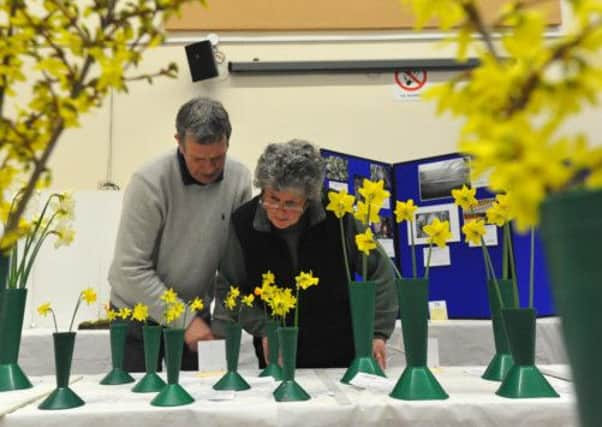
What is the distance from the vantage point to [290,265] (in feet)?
5.13

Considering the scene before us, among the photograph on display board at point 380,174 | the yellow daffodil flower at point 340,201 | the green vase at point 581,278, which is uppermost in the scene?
the photograph on display board at point 380,174

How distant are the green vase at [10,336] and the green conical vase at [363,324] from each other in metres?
0.67

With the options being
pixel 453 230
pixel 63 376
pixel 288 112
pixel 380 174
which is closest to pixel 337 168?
pixel 380 174

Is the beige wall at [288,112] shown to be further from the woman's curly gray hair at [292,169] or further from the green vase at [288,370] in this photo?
the green vase at [288,370]

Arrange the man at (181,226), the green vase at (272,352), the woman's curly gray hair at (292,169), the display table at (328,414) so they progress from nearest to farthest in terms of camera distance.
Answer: the display table at (328,414)
the green vase at (272,352)
the woman's curly gray hair at (292,169)
the man at (181,226)

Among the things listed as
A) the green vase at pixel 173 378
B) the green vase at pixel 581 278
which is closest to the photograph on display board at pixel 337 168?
the green vase at pixel 173 378

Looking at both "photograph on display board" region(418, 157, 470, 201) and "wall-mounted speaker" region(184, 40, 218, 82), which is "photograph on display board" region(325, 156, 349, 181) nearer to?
"photograph on display board" region(418, 157, 470, 201)

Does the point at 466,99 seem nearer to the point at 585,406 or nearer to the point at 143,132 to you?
the point at 585,406

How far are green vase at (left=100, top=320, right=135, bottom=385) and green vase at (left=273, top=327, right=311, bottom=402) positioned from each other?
1.38 ft

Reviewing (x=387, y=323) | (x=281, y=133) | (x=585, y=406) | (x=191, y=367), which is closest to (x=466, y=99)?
(x=585, y=406)

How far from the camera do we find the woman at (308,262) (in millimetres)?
1520

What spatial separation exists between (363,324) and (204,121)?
0.71 meters

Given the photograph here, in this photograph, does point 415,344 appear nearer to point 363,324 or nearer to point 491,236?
point 363,324

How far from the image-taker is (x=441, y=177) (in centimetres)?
222
